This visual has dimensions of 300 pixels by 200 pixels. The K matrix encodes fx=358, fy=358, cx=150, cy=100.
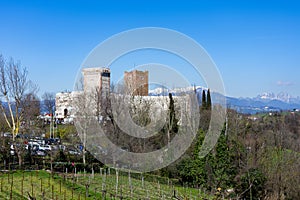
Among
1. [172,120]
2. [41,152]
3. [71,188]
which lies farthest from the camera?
[41,152]

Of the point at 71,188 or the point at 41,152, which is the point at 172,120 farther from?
the point at 71,188

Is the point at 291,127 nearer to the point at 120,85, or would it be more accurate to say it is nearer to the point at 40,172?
the point at 120,85

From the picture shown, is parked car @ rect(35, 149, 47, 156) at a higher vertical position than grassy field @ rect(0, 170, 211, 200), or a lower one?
higher

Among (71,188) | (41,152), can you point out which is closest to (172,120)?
(41,152)

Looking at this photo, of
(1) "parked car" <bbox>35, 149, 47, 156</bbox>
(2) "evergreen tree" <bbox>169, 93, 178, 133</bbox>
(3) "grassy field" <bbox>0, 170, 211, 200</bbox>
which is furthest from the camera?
(1) "parked car" <bbox>35, 149, 47, 156</bbox>

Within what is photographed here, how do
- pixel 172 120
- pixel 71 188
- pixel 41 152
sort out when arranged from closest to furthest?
pixel 71 188
pixel 172 120
pixel 41 152

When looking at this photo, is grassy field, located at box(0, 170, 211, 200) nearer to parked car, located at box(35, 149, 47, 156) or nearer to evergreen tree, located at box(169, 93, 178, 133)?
evergreen tree, located at box(169, 93, 178, 133)

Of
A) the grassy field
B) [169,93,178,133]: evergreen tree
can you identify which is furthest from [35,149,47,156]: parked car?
[169,93,178,133]: evergreen tree

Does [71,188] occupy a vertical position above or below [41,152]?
below

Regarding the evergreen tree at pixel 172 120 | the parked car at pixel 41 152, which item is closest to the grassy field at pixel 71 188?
the evergreen tree at pixel 172 120

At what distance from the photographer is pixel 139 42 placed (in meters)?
6.55

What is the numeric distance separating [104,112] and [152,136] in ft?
7.55

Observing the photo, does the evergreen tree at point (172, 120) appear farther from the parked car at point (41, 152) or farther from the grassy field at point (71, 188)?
the parked car at point (41, 152)

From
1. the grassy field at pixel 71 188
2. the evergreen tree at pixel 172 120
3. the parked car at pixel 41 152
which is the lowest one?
the grassy field at pixel 71 188
